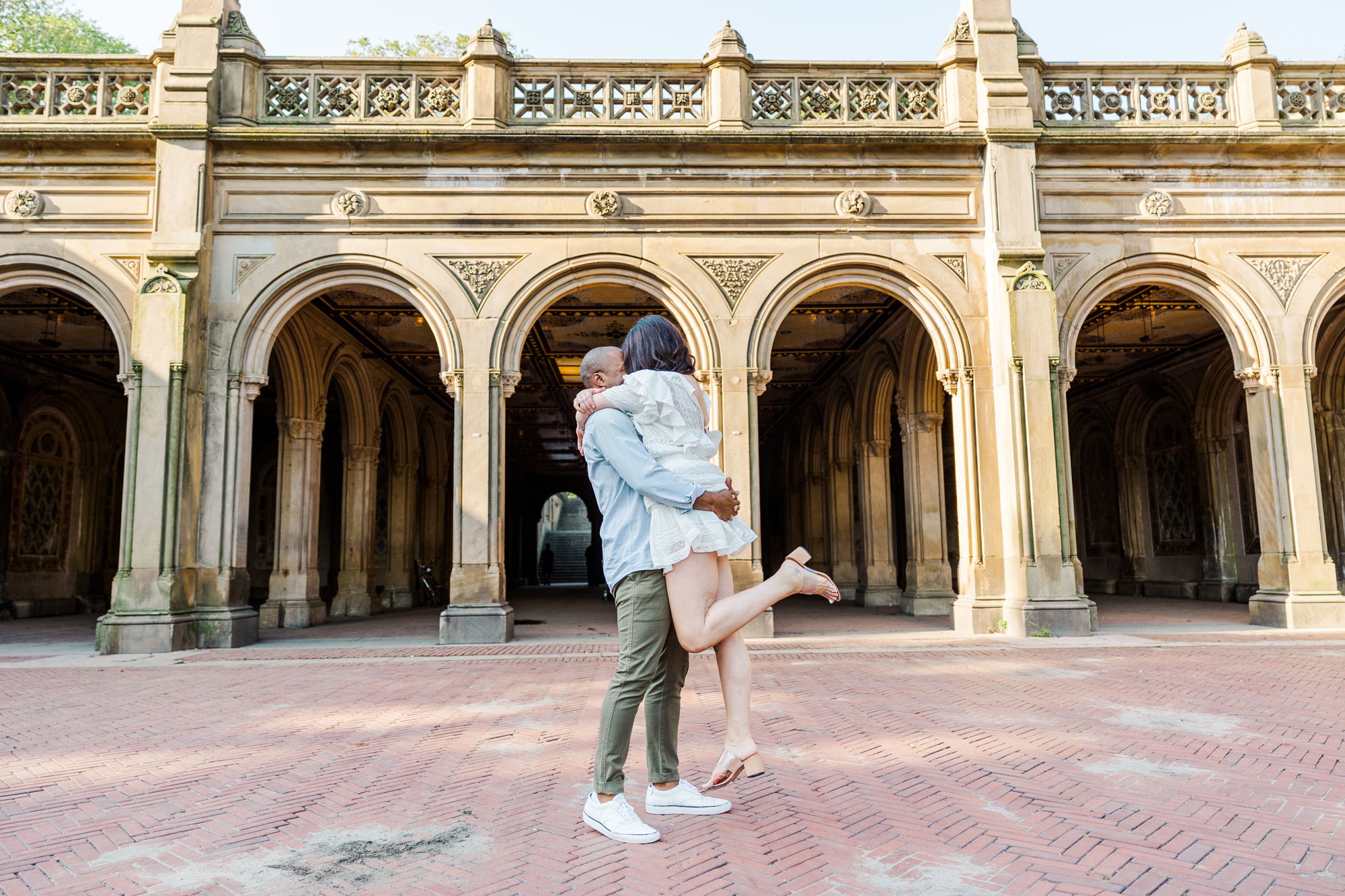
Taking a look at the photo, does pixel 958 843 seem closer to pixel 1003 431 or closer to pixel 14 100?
pixel 1003 431

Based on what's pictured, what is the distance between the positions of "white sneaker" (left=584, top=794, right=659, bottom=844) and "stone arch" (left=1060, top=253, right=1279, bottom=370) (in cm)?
1076

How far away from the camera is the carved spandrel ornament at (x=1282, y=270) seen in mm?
12102

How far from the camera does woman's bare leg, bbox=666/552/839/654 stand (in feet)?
10.2

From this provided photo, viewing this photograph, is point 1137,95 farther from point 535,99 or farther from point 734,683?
point 734,683

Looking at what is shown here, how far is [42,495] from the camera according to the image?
59.6ft

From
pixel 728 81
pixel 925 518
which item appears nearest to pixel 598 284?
pixel 728 81

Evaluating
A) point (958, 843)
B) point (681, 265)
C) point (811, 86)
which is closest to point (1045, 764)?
point (958, 843)

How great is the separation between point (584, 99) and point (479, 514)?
6164 millimetres

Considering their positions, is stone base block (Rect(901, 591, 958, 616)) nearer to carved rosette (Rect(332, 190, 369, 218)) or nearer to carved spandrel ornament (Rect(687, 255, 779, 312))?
carved spandrel ornament (Rect(687, 255, 779, 312))

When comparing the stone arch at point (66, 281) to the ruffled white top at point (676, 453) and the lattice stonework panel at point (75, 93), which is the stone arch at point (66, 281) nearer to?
the lattice stonework panel at point (75, 93)

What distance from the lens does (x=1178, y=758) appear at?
14.1 feet

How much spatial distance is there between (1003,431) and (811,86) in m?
5.71

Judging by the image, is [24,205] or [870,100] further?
[870,100]

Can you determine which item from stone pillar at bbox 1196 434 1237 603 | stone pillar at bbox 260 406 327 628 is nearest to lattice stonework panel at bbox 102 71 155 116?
stone pillar at bbox 260 406 327 628
